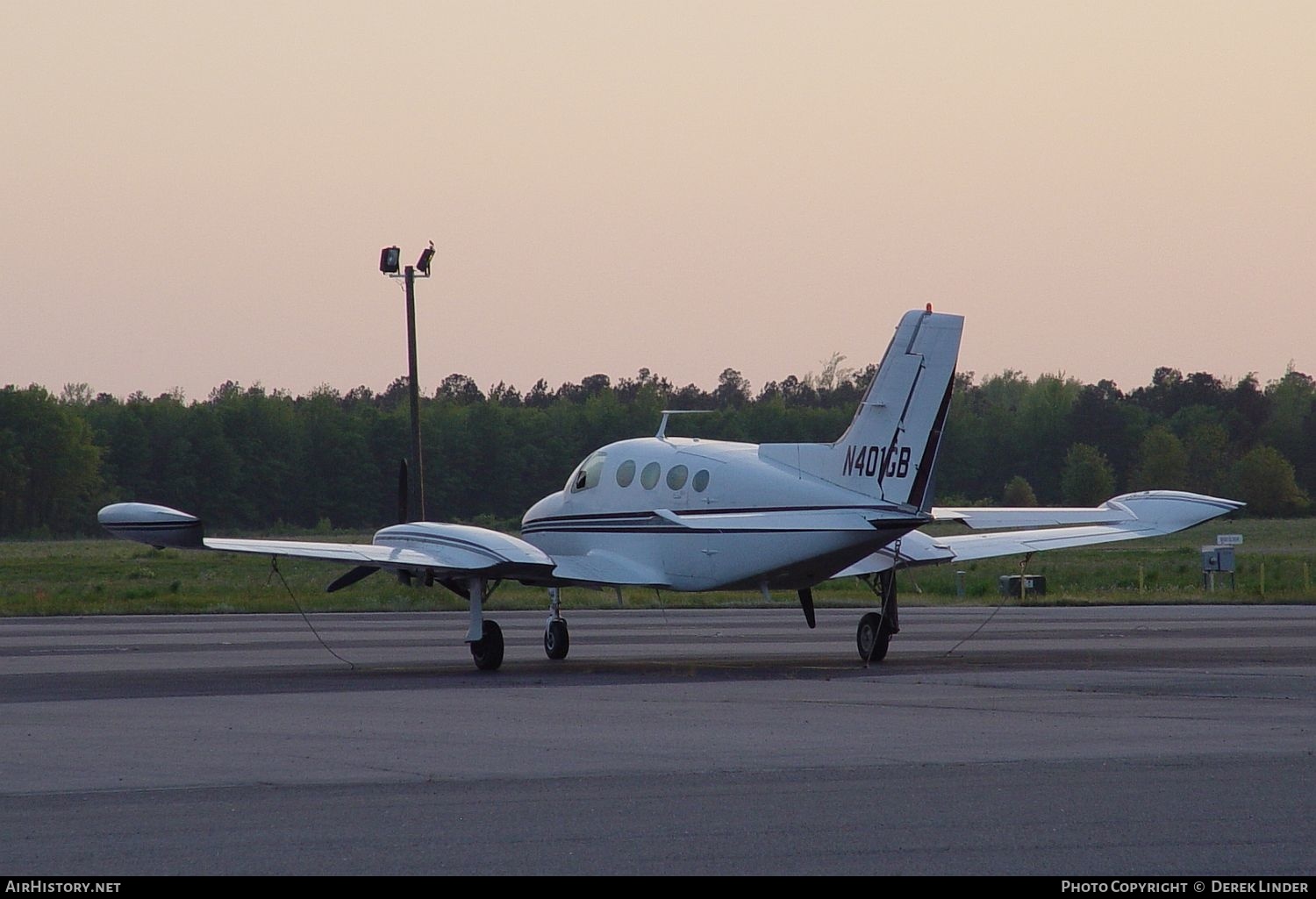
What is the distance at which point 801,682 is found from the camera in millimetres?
20078

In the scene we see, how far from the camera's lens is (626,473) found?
23.9 meters

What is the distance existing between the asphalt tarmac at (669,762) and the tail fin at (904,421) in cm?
249

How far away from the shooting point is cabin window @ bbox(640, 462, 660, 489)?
23.3 meters

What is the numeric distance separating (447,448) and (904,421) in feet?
380

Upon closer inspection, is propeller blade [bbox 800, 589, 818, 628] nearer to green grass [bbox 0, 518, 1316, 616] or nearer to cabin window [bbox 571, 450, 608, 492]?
cabin window [bbox 571, 450, 608, 492]

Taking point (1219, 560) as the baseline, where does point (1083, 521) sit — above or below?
above

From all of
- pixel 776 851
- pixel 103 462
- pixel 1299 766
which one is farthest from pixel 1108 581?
pixel 103 462

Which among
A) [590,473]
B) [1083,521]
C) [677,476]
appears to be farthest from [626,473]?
[1083,521]

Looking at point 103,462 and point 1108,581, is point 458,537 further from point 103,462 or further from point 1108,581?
point 103,462

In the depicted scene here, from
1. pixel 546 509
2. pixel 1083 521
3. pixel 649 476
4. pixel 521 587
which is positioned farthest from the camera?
pixel 521 587

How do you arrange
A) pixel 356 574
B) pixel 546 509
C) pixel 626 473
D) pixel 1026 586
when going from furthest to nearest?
pixel 1026 586 → pixel 546 509 → pixel 626 473 → pixel 356 574

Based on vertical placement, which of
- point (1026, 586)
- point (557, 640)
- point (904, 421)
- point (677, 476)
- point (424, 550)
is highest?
point (904, 421)

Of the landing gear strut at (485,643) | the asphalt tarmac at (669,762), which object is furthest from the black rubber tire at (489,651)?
the asphalt tarmac at (669,762)

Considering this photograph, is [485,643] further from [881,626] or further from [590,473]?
[881,626]
